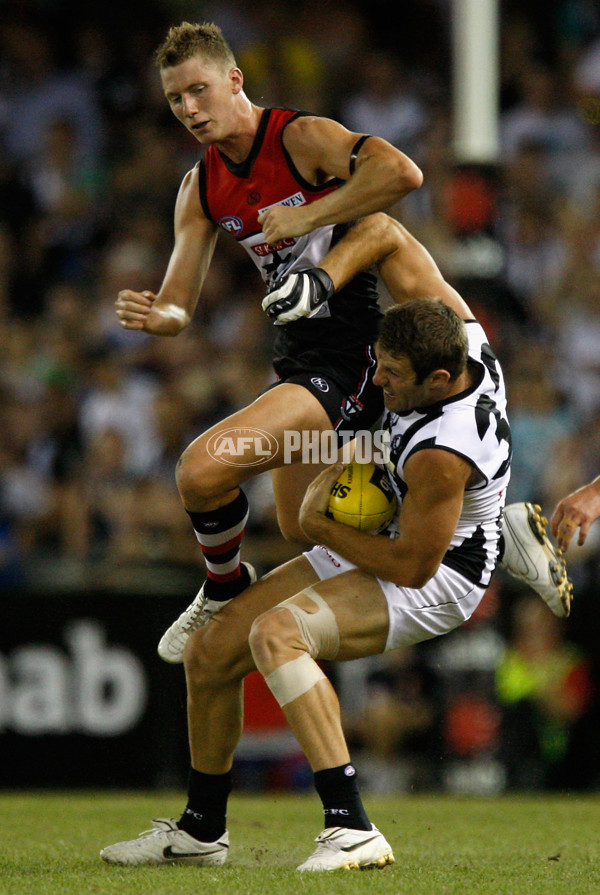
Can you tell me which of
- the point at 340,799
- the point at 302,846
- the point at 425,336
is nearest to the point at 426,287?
the point at 425,336

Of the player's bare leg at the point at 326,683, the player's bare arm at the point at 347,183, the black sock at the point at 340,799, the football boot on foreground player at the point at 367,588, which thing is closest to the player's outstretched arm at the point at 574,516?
the football boot on foreground player at the point at 367,588

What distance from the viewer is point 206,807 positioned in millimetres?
4855

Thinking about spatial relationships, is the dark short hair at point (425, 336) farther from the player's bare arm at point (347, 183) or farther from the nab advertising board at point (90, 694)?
the nab advertising board at point (90, 694)

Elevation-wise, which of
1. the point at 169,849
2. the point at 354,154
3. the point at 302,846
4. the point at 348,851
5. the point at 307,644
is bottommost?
the point at 302,846

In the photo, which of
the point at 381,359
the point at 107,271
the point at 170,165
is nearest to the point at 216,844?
the point at 381,359

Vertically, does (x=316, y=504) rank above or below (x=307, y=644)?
above

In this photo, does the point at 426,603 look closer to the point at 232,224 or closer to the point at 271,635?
the point at 271,635

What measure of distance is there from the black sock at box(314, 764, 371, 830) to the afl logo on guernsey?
6.98ft

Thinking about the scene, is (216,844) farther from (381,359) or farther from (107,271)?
(107,271)

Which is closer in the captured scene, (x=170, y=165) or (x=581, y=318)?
(x=581, y=318)

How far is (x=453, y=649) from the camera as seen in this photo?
300 inches

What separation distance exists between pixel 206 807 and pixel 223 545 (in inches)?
37.8

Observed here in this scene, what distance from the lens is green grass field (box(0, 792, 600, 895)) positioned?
4074 mm

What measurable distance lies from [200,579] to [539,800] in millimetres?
2289
